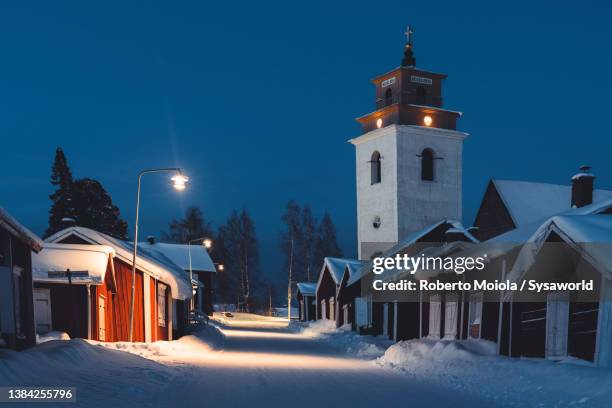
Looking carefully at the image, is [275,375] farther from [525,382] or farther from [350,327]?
[350,327]

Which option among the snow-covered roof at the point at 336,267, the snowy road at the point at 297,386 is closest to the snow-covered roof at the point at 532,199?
the snow-covered roof at the point at 336,267

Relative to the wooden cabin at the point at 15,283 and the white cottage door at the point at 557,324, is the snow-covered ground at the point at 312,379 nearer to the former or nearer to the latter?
the wooden cabin at the point at 15,283

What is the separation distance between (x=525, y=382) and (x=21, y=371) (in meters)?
9.53

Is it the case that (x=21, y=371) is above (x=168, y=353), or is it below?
above

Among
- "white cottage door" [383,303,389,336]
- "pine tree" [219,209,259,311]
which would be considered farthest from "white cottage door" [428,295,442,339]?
"pine tree" [219,209,259,311]

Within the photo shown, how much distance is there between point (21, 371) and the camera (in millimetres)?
11070

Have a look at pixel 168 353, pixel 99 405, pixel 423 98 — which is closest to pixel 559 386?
pixel 99 405

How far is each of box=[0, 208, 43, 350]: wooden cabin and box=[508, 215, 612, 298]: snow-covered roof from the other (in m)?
11.7

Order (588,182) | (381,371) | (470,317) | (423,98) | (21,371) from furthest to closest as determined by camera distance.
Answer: (423,98) < (588,182) < (470,317) < (381,371) < (21,371)

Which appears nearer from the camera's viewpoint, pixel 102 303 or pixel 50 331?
pixel 50 331

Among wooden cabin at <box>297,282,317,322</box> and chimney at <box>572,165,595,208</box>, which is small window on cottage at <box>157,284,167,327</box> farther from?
wooden cabin at <box>297,282,317,322</box>

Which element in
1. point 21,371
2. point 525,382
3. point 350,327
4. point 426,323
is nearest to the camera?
point 21,371

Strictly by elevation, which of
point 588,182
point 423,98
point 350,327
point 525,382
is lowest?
point 350,327

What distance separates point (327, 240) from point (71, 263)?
62306 millimetres
